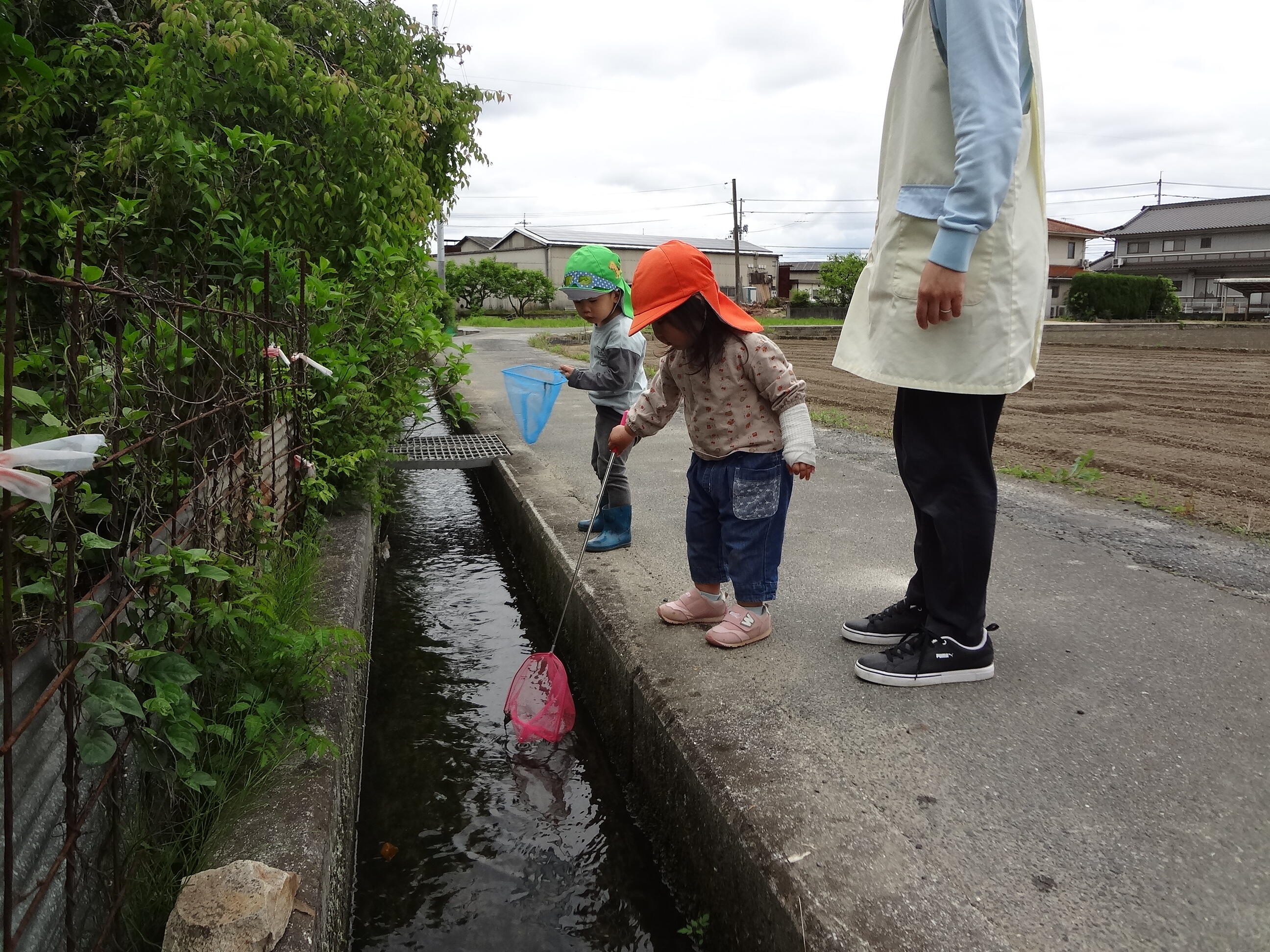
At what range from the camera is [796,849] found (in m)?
1.76

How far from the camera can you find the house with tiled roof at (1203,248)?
130ft

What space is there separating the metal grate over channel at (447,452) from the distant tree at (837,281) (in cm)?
3675

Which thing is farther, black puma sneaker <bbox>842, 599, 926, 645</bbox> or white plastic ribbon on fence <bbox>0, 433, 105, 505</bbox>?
black puma sneaker <bbox>842, 599, 926, 645</bbox>

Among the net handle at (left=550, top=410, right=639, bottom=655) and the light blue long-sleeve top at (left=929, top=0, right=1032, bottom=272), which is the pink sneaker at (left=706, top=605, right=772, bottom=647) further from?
the light blue long-sleeve top at (left=929, top=0, right=1032, bottom=272)

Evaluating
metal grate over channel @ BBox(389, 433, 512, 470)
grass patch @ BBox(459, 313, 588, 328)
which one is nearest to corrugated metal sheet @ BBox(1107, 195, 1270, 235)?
grass patch @ BBox(459, 313, 588, 328)

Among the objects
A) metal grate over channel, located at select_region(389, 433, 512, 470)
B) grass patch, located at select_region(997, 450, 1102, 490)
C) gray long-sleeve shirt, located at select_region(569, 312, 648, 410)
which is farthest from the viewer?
metal grate over channel, located at select_region(389, 433, 512, 470)

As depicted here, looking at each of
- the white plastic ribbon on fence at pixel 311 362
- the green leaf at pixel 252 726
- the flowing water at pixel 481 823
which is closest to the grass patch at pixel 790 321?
the flowing water at pixel 481 823

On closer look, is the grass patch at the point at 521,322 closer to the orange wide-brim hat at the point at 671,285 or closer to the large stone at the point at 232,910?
the orange wide-brim hat at the point at 671,285

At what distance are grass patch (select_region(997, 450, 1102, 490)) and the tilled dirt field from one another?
0.06 metres

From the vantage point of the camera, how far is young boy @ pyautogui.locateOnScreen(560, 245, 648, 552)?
3.82 m

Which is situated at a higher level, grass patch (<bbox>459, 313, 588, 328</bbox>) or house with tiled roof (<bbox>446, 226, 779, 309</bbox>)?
house with tiled roof (<bbox>446, 226, 779, 309</bbox>)

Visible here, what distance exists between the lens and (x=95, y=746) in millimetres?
1462

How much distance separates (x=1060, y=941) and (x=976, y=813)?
0.38 meters

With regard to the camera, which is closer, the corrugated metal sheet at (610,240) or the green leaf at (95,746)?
the green leaf at (95,746)
